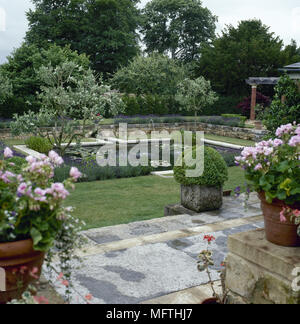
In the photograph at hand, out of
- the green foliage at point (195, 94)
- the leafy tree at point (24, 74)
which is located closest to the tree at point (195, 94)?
the green foliage at point (195, 94)

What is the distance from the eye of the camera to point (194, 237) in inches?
198

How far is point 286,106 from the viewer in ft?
26.1

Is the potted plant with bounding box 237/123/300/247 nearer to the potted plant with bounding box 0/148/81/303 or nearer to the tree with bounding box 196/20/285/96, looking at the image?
the potted plant with bounding box 0/148/81/303

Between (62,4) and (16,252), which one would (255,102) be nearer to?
(62,4)

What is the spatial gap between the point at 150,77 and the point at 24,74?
8.91m

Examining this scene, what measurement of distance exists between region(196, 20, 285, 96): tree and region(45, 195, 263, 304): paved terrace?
25.8 metres

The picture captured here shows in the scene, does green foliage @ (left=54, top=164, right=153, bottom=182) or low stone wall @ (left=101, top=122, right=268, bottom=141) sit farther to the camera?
low stone wall @ (left=101, top=122, right=268, bottom=141)

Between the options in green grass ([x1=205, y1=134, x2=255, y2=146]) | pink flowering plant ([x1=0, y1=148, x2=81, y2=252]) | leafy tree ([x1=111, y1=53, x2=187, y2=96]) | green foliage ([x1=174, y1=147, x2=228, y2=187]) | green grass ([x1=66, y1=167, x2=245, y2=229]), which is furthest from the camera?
leafy tree ([x1=111, y1=53, x2=187, y2=96])

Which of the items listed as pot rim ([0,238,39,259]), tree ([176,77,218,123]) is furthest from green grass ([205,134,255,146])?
pot rim ([0,238,39,259])

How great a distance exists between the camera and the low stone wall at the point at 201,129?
63.4 feet

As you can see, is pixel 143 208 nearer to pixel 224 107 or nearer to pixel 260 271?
pixel 260 271

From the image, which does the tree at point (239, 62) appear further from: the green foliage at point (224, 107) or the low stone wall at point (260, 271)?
the low stone wall at point (260, 271)

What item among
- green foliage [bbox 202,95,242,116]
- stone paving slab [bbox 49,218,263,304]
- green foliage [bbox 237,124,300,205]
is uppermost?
green foliage [bbox 202,95,242,116]

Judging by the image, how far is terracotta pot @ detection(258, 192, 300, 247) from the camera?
8.88 feet
